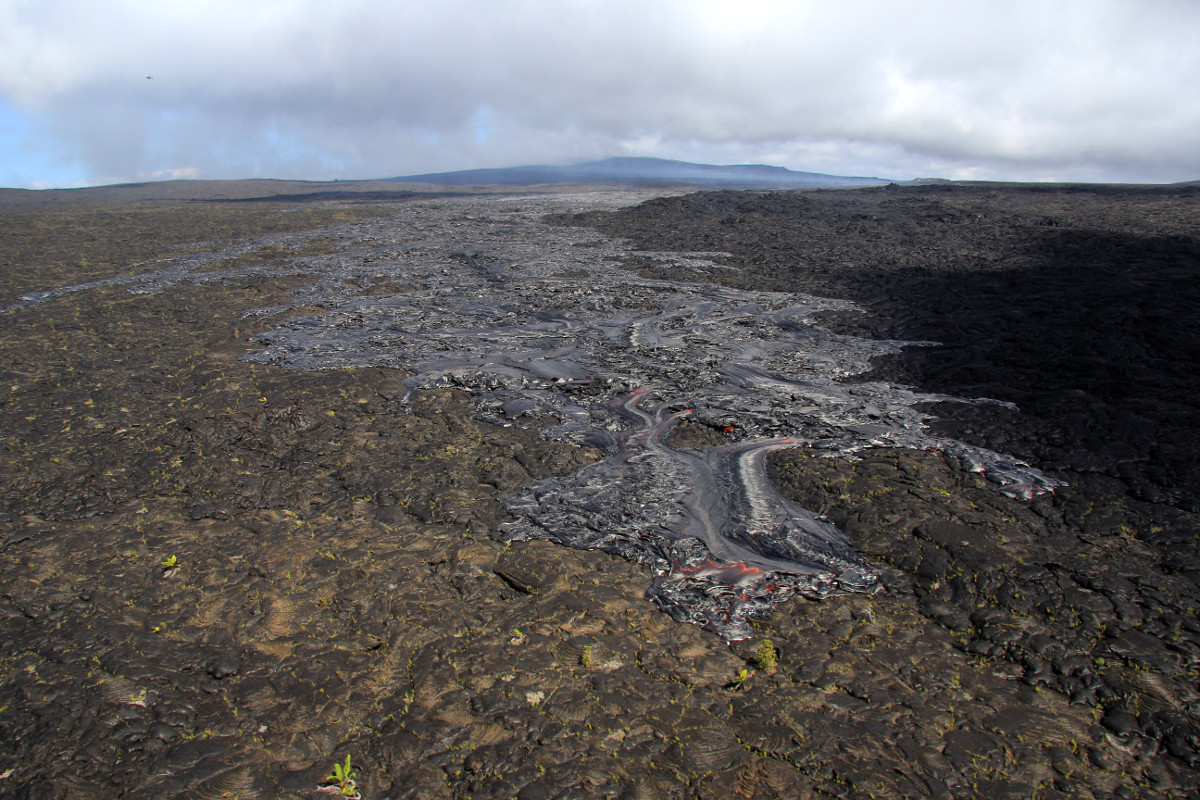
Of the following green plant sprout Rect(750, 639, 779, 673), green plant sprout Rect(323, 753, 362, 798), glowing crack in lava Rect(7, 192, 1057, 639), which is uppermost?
glowing crack in lava Rect(7, 192, 1057, 639)

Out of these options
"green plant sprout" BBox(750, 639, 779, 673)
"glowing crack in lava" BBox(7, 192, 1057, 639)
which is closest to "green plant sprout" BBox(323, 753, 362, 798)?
"glowing crack in lava" BBox(7, 192, 1057, 639)

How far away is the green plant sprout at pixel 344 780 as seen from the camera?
91.7 inches

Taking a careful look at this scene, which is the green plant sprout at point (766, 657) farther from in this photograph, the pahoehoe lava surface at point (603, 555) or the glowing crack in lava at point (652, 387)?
the glowing crack in lava at point (652, 387)

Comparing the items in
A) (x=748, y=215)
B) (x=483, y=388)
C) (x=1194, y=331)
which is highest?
(x=748, y=215)

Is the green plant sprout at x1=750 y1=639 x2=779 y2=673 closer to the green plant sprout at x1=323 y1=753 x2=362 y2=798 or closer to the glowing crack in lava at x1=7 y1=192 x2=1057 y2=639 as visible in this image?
the glowing crack in lava at x1=7 y1=192 x2=1057 y2=639

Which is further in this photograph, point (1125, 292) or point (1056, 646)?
point (1125, 292)

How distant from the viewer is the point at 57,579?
3.48 meters

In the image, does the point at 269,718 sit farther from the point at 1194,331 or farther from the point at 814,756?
the point at 1194,331

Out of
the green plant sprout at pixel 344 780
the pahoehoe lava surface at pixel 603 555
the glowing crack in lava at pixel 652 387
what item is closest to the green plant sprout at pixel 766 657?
the pahoehoe lava surface at pixel 603 555

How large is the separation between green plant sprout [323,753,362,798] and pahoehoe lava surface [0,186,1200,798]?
4 cm

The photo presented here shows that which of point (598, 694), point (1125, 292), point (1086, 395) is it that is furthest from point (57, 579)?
point (1125, 292)

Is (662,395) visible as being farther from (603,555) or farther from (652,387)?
(603,555)

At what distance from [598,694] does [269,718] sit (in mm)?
1448

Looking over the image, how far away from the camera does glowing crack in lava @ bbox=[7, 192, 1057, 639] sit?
389 cm
